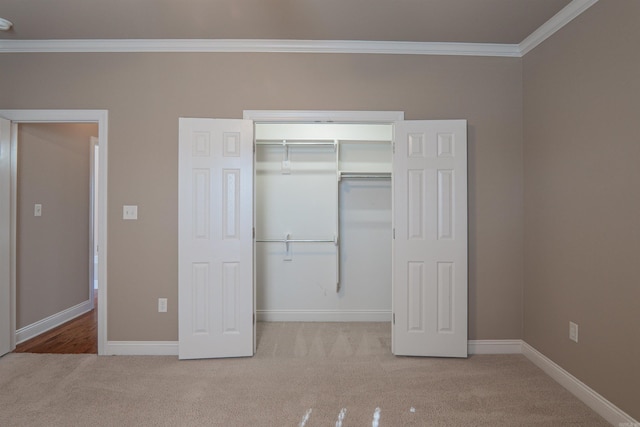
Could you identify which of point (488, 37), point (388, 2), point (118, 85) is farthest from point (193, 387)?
point (488, 37)

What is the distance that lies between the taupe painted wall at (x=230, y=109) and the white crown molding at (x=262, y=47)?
0.05 metres

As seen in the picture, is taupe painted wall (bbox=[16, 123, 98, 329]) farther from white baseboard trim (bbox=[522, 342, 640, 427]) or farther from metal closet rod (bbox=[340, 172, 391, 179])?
white baseboard trim (bbox=[522, 342, 640, 427])

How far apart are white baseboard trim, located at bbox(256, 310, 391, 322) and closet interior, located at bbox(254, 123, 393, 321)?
0.04ft

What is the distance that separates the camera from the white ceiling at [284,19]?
2.33 meters

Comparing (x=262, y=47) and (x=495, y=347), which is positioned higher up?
(x=262, y=47)

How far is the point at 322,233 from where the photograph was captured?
3832 mm

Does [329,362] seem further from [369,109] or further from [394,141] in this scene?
[369,109]

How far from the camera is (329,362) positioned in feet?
9.02

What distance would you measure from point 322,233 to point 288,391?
1.84m

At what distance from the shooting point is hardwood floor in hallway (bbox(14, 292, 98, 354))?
299 cm

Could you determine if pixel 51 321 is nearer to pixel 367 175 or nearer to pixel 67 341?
pixel 67 341

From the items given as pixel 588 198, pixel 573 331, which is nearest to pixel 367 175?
pixel 588 198

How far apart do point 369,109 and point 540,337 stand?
2.33 meters

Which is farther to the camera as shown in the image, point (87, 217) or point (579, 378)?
point (87, 217)
